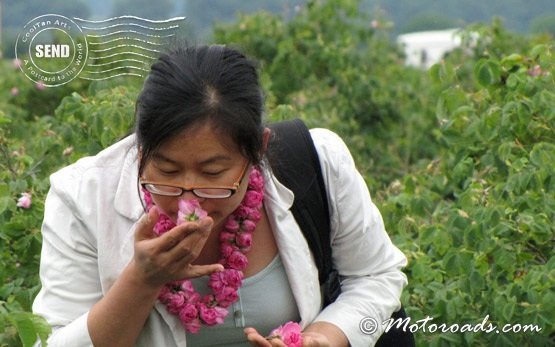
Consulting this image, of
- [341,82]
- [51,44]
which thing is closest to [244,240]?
[51,44]

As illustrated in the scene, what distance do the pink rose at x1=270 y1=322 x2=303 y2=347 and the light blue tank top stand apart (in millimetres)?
75

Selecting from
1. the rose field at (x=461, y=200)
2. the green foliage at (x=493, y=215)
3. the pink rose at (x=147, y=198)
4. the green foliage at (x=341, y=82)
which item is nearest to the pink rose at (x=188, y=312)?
the pink rose at (x=147, y=198)

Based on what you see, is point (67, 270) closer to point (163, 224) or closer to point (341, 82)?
point (163, 224)

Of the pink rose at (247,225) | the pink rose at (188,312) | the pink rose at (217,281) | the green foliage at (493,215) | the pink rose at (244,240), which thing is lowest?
the green foliage at (493,215)

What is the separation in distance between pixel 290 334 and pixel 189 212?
369 mm

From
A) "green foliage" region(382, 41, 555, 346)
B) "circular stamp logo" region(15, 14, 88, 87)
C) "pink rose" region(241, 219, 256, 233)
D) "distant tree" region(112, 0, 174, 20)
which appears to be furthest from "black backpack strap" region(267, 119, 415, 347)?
"distant tree" region(112, 0, 174, 20)

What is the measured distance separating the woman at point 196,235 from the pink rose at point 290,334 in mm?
25

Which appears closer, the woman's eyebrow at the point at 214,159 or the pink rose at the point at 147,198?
the woman's eyebrow at the point at 214,159

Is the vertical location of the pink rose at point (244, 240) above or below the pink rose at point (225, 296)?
above

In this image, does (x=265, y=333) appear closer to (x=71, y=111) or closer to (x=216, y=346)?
(x=216, y=346)

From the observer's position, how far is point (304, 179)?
Answer: 2.93 meters

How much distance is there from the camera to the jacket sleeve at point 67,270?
8.94 ft

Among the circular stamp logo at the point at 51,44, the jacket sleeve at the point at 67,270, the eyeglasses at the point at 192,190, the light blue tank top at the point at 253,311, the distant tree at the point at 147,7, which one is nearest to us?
the eyeglasses at the point at 192,190

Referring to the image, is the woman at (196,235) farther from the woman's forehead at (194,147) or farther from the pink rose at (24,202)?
the pink rose at (24,202)
